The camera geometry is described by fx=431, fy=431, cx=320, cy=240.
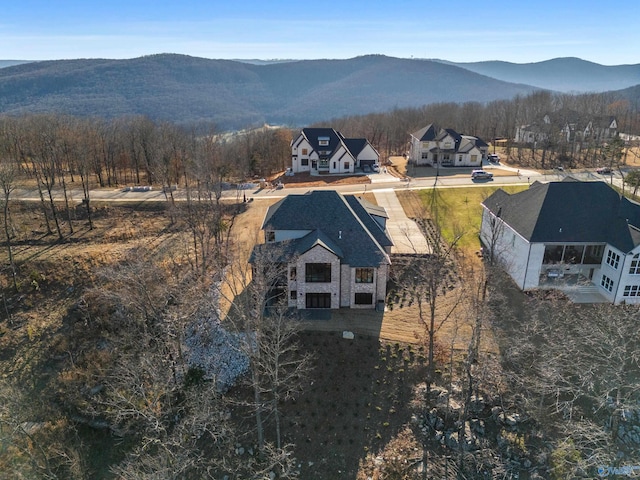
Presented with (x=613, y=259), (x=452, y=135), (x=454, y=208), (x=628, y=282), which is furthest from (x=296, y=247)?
(x=452, y=135)

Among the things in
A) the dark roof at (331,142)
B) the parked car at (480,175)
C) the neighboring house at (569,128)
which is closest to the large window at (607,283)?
the parked car at (480,175)

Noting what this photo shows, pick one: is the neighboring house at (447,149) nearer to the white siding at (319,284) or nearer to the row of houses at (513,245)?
the row of houses at (513,245)

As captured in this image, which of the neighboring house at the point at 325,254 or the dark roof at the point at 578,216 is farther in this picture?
the dark roof at the point at 578,216

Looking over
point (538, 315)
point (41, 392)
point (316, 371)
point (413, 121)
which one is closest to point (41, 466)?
point (41, 392)

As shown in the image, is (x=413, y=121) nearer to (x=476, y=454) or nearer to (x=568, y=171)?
(x=568, y=171)

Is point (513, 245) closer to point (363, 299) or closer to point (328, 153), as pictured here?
point (363, 299)

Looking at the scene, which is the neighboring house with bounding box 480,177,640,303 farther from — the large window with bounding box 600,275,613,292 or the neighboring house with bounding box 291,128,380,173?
the neighboring house with bounding box 291,128,380,173

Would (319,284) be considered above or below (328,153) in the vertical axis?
below
